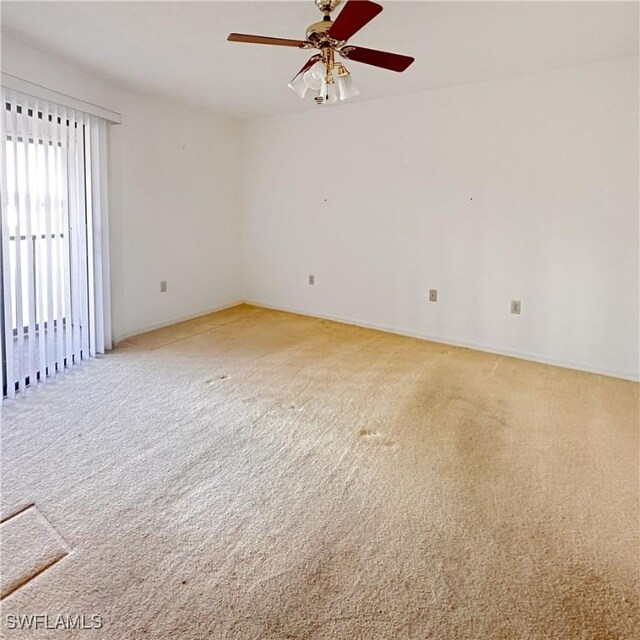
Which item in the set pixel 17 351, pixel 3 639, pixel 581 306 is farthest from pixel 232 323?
pixel 3 639

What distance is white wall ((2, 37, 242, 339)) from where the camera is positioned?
374cm

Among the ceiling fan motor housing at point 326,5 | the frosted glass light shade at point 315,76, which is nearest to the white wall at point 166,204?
the frosted glass light shade at point 315,76

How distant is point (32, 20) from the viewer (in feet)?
8.11

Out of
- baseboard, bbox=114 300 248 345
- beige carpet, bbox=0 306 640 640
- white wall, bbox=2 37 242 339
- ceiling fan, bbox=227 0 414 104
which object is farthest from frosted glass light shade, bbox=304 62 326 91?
baseboard, bbox=114 300 248 345

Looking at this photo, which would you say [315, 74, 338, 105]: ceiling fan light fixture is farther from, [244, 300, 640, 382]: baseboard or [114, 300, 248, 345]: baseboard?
[114, 300, 248, 345]: baseboard

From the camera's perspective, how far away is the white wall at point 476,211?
322 cm

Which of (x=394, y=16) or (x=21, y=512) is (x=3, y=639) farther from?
(x=394, y=16)

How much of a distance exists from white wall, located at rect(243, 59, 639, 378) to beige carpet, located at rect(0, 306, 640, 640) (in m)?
0.68
